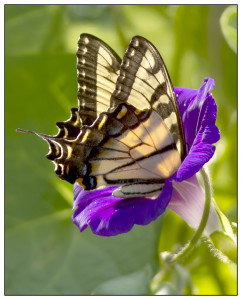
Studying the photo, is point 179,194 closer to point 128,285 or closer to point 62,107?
point 128,285

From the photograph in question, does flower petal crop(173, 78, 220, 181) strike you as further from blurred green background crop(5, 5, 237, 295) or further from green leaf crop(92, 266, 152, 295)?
green leaf crop(92, 266, 152, 295)

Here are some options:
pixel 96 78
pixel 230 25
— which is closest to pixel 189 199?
pixel 96 78

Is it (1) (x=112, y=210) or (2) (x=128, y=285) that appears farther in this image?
(2) (x=128, y=285)

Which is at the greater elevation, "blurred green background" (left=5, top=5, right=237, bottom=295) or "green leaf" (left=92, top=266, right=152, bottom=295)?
"blurred green background" (left=5, top=5, right=237, bottom=295)

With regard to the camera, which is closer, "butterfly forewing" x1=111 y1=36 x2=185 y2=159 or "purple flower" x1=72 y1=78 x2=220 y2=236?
"purple flower" x1=72 y1=78 x2=220 y2=236

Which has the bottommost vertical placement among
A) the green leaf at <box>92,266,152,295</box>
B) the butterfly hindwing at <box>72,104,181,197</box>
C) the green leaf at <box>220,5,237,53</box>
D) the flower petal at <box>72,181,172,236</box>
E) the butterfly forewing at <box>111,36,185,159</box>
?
the green leaf at <box>92,266,152,295</box>

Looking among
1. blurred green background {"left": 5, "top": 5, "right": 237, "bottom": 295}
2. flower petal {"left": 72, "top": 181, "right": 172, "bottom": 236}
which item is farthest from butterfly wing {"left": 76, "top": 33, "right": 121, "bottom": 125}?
blurred green background {"left": 5, "top": 5, "right": 237, "bottom": 295}

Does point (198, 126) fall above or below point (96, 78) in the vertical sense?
below
